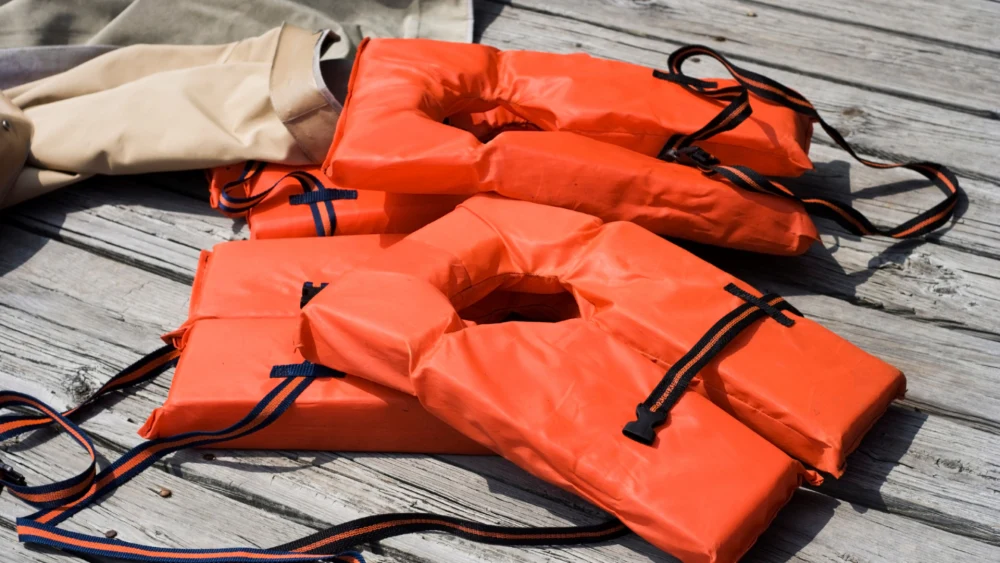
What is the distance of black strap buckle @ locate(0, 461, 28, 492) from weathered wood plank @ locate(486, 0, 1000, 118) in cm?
187

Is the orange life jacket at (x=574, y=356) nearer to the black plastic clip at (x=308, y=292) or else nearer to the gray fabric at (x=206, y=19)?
the black plastic clip at (x=308, y=292)

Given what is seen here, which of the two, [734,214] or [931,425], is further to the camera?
[734,214]

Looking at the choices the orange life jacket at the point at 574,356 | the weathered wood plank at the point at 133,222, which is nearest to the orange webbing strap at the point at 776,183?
the orange life jacket at the point at 574,356

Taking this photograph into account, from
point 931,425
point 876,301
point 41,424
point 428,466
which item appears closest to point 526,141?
point 428,466

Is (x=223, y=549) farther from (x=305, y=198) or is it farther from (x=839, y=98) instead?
(x=839, y=98)

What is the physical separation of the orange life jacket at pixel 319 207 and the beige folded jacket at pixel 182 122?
0.30 ft

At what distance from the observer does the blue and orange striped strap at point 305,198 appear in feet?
6.20

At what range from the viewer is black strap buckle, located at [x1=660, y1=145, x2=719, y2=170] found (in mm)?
1789

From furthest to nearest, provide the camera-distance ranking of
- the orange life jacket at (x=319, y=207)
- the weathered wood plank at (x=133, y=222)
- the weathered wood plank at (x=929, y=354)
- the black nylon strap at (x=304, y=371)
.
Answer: the weathered wood plank at (x=133, y=222)
the orange life jacket at (x=319, y=207)
the weathered wood plank at (x=929, y=354)
the black nylon strap at (x=304, y=371)

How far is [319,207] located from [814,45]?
153 centimetres

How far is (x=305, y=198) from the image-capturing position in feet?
6.31

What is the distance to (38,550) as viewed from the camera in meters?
1.46

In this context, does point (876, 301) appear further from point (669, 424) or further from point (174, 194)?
point (174, 194)

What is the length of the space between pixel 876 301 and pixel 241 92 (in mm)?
1562
